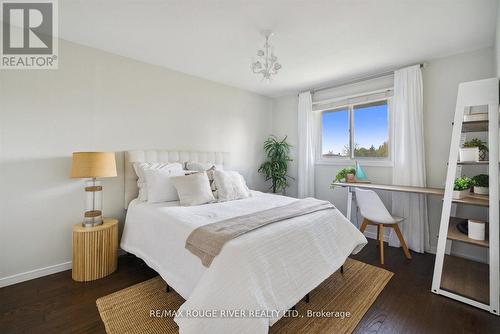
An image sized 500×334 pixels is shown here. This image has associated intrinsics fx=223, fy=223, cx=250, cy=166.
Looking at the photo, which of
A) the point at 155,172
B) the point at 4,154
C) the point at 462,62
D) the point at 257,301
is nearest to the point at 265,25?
the point at 155,172

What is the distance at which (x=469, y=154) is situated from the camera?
203 cm

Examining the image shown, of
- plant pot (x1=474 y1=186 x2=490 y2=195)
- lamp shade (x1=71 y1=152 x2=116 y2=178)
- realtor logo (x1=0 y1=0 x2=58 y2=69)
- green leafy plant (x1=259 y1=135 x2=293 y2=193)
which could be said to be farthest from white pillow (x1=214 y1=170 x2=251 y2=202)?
plant pot (x1=474 y1=186 x2=490 y2=195)

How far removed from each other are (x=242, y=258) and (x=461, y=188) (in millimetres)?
2168

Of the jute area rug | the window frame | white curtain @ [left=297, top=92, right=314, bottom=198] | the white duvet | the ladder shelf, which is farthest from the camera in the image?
white curtain @ [left=297, top=92, right=314, bottom=198]

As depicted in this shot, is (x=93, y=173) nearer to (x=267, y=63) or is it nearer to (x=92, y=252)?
(x=92, y=252)

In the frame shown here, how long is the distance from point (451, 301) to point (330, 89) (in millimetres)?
3214

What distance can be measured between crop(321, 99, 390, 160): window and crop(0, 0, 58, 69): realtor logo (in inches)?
152

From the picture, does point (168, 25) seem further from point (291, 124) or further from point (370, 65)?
point (291, 124)

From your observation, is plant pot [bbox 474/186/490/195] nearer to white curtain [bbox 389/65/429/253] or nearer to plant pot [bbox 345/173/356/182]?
white curtain [bbox 389/65/429/253]

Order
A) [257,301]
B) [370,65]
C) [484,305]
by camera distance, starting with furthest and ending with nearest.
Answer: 1. [370,65]
2. [484,305]
3. [257,301]

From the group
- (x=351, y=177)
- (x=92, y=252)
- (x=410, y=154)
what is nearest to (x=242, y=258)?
(x=92, y=252)

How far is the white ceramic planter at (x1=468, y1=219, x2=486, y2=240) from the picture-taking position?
6.37ft

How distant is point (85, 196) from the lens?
2477mm

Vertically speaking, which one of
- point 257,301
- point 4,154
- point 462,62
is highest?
point 462,62
